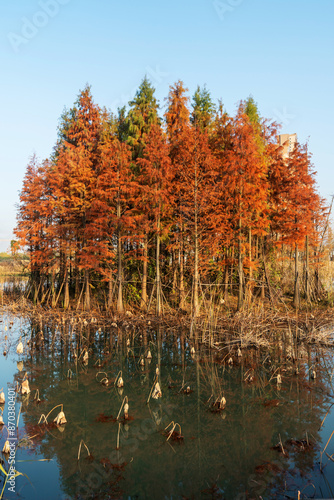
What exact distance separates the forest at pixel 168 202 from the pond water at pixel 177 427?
7.15 m

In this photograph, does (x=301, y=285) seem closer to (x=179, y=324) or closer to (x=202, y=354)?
(x=179, y=324)

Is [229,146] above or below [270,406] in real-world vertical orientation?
above

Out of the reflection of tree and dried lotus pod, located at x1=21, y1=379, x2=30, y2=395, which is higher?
dried lotus pod, located at x1=21, y1=379, x2=30, y2=395

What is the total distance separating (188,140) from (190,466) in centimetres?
1735

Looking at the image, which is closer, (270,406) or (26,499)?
(26,499)

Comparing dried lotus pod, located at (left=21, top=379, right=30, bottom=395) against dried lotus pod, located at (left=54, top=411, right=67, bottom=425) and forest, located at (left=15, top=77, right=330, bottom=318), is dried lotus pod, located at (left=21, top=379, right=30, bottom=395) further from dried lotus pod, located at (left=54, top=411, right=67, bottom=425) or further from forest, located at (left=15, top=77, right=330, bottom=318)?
forest, located at (left=15, top=77, right=330, bottom=318)

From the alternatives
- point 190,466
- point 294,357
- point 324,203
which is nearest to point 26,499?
point 190,466

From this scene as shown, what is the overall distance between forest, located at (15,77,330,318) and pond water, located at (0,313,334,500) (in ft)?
23.5

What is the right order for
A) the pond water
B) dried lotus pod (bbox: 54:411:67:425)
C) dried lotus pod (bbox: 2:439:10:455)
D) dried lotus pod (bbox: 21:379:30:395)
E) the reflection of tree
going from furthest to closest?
dried lotus pod (bbox: 21:379:30:395), dried lotus pod (bbox: 54:411:67:425), dried lotus pod (bbox: 2:439:10:455), the reflection of tree, the pond water

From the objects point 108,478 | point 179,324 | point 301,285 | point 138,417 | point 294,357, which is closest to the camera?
point 108,478

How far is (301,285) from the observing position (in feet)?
85.1

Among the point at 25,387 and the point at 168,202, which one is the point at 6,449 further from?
the point at 168,202

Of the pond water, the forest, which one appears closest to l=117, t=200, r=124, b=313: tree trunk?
the forest

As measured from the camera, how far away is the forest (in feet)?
66.0
